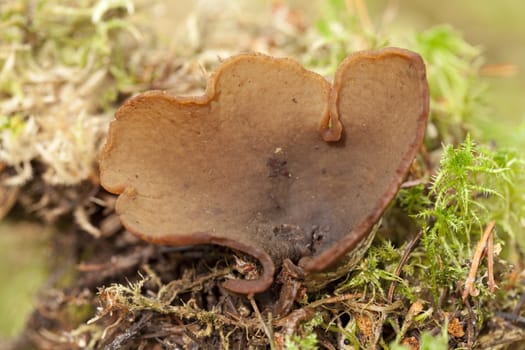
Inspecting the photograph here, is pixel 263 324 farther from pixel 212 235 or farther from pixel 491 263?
pixel 491 263

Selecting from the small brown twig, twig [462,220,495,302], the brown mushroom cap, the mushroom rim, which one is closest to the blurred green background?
twig [462,220,495,302]

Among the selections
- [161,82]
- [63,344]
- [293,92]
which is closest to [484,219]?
[293,92]

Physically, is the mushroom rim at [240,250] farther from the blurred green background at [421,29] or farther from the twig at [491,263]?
the blurred green background at [421,29]

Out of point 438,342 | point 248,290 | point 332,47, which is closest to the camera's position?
point 438,342

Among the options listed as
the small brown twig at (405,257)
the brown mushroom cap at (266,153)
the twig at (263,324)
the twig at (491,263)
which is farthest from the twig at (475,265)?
the twig at (263,324)

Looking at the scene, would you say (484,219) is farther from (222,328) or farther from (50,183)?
(50,183)

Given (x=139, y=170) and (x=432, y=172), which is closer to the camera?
(x=139, y=170)
